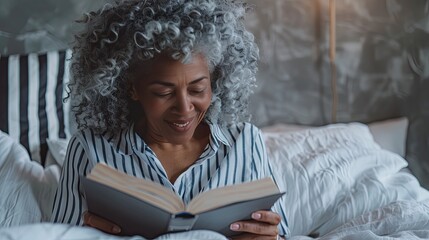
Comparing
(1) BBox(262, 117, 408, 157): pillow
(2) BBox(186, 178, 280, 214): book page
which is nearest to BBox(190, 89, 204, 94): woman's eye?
(2) BBox(186, 178, 280, 214): book page

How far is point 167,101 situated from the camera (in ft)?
4.68

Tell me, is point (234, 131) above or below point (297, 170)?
above

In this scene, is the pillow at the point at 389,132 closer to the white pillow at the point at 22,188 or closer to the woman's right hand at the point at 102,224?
the white pillow at the point at 22,188

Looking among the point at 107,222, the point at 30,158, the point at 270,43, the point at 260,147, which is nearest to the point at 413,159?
the point at 270,43

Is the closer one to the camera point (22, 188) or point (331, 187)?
point (22, 188)

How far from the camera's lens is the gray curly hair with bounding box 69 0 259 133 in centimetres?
143

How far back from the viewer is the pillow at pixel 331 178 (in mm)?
1820

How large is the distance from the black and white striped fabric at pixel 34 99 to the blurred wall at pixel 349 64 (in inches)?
26.4

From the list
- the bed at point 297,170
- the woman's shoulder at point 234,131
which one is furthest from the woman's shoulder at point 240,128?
the bed at point 297,170

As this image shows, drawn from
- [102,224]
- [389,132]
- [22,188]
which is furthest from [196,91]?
[389,132]

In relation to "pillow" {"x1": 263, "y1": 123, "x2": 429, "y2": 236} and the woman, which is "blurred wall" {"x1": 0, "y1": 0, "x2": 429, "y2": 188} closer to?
"pillow" {"x1": 263, "y1": 123, "x2": 429, "y2": 236}

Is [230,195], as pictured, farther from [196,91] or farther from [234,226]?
[196,91]

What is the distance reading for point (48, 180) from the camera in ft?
5.85

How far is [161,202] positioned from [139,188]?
0.15 feet
